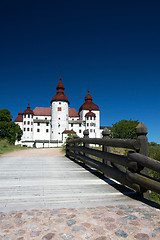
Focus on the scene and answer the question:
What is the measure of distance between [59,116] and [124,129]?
76.5 ft

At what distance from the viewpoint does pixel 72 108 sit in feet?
233

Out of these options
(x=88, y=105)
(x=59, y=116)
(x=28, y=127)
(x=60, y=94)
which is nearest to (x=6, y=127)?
(x=28, y=127)

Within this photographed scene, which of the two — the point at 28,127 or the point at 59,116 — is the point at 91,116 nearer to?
the point at 59,116

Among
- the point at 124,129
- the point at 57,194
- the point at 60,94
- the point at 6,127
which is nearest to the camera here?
the point at 57,194

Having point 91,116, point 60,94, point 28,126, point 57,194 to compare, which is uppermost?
point 60,94

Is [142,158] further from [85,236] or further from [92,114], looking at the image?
[92,114]

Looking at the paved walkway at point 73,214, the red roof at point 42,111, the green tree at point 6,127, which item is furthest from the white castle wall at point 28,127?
the paved walkway at point 73,214

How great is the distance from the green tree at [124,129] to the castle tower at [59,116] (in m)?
18.5

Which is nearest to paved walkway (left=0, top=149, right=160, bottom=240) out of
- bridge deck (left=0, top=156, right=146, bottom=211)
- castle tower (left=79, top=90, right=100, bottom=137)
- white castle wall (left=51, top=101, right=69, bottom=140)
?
bridge deck (left=0, top=156, right=146, bottom=211)

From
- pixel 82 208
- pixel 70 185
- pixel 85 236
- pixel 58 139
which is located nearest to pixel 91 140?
pixel 70 185

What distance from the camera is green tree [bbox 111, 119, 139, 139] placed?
2576 inches

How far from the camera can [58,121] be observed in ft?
191

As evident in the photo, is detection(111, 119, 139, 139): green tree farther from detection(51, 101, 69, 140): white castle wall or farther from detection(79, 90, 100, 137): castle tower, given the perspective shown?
detection(51, 101, 69, 140): white castle wall

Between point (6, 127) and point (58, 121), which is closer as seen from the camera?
point (6, 127)
